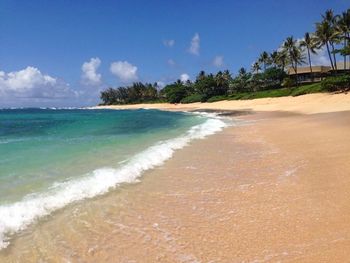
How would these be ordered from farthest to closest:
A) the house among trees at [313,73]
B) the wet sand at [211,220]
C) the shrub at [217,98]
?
the shrub at [217,98], the house among trees at [313,73], the wet sand at [211,220]

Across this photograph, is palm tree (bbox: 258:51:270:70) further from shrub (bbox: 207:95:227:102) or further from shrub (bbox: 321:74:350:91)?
shrub (bbox: 321:74:350:91)

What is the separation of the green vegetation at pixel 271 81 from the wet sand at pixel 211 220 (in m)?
44.7

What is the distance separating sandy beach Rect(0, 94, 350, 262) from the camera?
5.29m

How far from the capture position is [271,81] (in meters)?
87.2

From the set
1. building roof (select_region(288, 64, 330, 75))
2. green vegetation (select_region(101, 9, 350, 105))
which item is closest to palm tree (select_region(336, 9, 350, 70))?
green vegetation (select_region(101, 9, 350, 105))

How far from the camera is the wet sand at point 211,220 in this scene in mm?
5289

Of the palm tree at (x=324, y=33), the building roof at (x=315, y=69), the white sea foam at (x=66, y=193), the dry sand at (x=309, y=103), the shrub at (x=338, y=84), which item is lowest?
the dry sand at (x=309, y=103)

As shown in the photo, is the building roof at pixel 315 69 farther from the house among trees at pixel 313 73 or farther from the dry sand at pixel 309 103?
the dry sand at pixel 309 103

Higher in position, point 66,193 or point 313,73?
point 313,73

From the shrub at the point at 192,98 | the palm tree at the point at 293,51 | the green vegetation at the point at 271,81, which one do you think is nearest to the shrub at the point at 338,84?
the green vegetation at the point at 271,81

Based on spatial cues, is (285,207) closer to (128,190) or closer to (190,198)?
(190,198)

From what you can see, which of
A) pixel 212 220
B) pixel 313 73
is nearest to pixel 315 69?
pixel 313 73

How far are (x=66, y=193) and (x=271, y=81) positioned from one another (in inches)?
3304

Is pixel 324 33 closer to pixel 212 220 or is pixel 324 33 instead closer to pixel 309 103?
pixel 309 103
